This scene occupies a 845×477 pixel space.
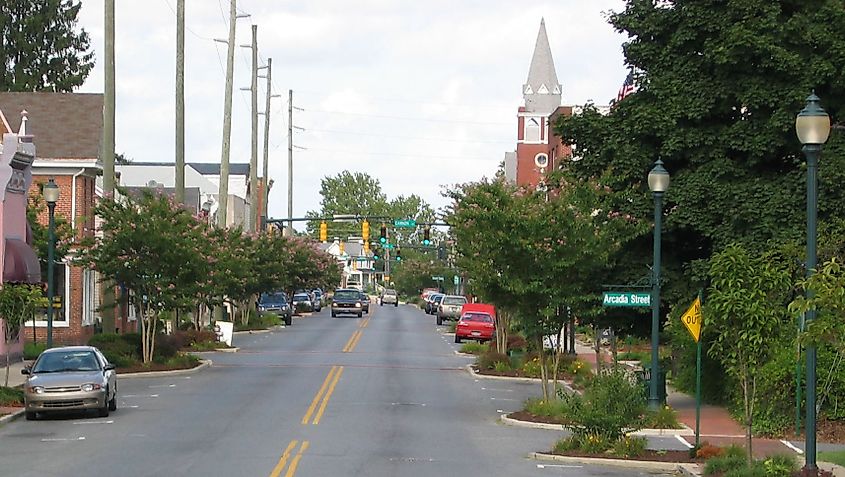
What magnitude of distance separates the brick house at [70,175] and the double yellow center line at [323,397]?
12.6 meters

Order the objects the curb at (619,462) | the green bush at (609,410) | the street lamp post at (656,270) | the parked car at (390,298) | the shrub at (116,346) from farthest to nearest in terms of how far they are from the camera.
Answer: the parked car at (390,298) < the shrub at (116,346) < the street lamp post at (656,270) < the green bush at (609,410) < the curb at (619,462)

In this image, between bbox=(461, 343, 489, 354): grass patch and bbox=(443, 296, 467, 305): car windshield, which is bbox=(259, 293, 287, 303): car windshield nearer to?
bbox=(443, 296, 467, 305): car windshield

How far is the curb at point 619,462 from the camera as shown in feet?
66.9

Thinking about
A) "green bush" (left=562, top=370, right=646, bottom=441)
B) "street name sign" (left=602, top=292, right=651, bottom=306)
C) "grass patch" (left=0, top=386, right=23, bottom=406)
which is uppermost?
"street name sign" (left=602, top=292, right=651, bottom=306)

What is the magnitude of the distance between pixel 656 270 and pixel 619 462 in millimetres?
6274

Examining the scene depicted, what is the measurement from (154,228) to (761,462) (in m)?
25.6

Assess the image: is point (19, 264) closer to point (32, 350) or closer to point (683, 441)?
point (32, 350)

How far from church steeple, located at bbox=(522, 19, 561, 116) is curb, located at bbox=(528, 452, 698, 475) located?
100886 millimetres

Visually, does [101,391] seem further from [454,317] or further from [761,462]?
[454,317]

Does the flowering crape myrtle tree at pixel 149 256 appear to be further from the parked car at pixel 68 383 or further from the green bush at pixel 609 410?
the green bush at pixel 609 410

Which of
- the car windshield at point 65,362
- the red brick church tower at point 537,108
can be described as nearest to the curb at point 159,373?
the car windshield at point 65,362

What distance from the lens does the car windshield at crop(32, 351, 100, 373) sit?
26812mm

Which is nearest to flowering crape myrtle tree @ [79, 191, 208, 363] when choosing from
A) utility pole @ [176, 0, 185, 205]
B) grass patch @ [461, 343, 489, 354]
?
utility pole @ [176, 0, 185, 205]

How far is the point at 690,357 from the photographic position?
1298 inches
